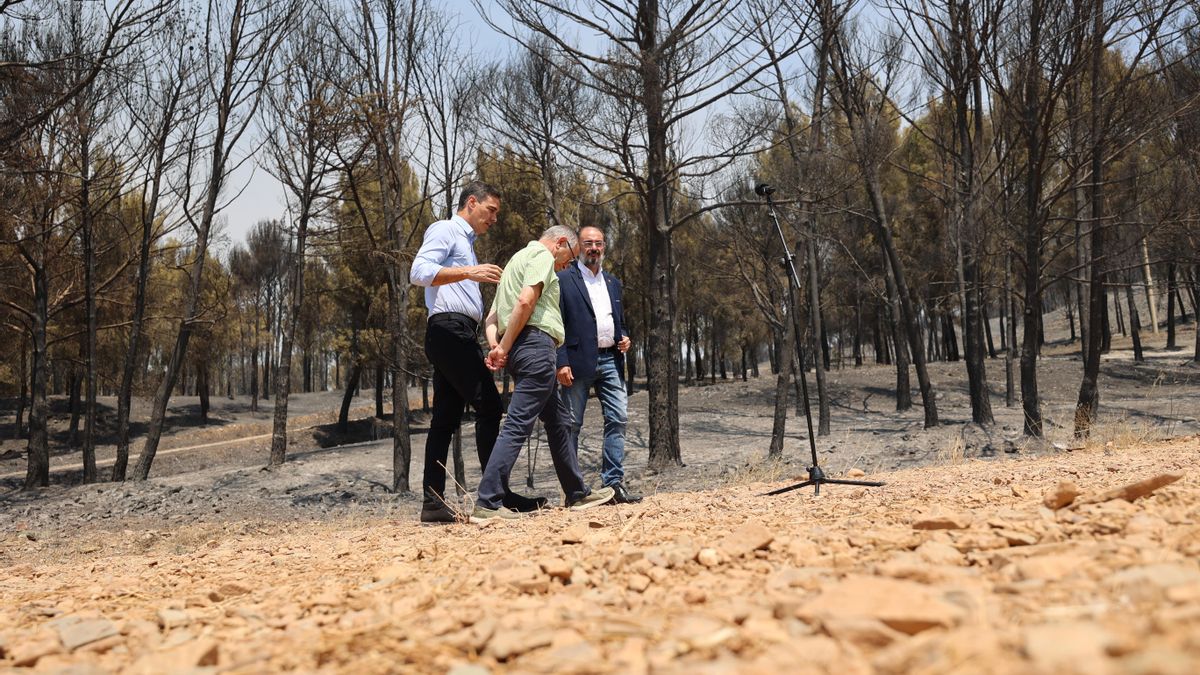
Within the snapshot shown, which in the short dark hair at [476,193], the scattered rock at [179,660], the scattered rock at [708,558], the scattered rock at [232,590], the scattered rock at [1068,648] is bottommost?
the scattered rock at [232,590]

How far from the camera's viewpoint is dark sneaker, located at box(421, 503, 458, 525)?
452 centimetres

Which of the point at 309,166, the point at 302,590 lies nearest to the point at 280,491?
the point at 309,166

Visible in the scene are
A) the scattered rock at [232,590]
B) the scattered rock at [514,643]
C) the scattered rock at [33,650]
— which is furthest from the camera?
the scattered rock at [232,590]

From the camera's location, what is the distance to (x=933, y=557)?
212 centimetres

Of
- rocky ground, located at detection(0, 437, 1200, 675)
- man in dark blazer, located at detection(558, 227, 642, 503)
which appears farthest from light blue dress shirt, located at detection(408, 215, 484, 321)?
rocky ground, located at detection(0, 437, 1200, 675)

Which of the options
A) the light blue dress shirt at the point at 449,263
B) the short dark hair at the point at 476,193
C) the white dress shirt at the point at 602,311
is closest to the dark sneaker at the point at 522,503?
the light blue dress shirt at the point at 449,263

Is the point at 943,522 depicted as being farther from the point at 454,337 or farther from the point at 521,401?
the point at 454,337

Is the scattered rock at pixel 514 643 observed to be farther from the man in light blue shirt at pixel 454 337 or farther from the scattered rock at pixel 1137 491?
the man in light blue shirt at pixel 454 337

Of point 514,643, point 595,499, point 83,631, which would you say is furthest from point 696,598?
point 595,499

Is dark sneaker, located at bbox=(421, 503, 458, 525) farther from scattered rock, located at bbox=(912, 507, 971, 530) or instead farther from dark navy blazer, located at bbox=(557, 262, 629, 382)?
scattered rock, located at bbox=(912, 507, 971, 530)

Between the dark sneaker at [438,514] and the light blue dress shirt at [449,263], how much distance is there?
1.05 m

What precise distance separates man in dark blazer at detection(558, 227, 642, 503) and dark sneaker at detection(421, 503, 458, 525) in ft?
2.78

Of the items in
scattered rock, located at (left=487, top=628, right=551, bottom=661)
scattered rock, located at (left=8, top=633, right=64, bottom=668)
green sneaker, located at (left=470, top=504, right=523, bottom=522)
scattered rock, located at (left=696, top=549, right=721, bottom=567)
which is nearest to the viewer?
scattered rock, located at (left=487, top=628, right=551, bottom=661)

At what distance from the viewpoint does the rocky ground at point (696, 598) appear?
142cm
